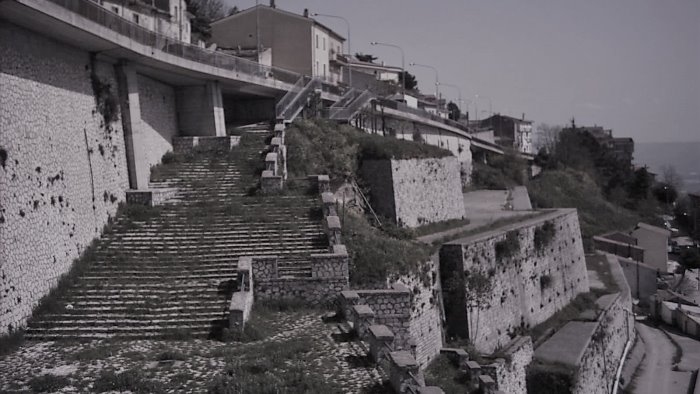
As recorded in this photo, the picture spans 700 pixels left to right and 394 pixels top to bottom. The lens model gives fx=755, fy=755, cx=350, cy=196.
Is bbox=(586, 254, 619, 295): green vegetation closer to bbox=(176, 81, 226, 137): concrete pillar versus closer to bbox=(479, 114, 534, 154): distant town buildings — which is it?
bbox=(176, 81, 226, 137): concrete pillar

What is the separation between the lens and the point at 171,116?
28281 millimetres

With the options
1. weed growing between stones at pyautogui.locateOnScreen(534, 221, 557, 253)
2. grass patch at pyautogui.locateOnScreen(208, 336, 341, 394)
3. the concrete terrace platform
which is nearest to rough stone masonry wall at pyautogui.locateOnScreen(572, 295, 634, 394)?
weed growing between stones at pyautogui.locateOnScreen(534, 221, 557, 253)

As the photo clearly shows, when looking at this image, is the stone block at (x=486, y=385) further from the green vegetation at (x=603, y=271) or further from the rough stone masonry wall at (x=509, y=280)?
the green vegetation at (x=603, y=271)

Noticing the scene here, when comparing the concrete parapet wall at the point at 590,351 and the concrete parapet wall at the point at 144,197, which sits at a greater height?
the concrete parapet wall at the point at 144,197

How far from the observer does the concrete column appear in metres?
22.7

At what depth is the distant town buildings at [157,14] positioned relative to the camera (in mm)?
30719

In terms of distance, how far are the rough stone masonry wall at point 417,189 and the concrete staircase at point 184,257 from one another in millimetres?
5821

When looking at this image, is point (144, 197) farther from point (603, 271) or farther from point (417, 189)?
point (603, 271)

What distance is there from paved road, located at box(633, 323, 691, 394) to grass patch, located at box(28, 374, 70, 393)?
24662 millimetres

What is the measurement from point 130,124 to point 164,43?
9.72 ft

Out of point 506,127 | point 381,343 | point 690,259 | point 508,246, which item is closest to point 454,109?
point 506,127

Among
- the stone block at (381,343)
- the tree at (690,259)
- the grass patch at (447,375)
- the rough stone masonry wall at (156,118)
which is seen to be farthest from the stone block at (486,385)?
the tree at (690,259)

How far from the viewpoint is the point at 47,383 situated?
40.5 ft

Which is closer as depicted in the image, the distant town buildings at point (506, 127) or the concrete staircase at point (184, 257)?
the concrete staircase at point (184, 257)
